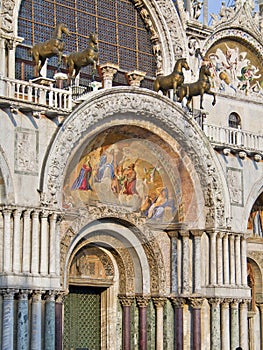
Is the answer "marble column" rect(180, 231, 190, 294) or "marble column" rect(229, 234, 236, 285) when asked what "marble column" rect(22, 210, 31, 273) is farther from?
"marble column" rect(229, 234, 236, 285)

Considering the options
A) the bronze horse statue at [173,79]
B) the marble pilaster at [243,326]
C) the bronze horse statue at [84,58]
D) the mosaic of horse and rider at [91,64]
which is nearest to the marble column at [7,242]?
the mosaic of horse and rider at [91,64]

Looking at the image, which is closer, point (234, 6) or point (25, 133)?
point (25, 133)

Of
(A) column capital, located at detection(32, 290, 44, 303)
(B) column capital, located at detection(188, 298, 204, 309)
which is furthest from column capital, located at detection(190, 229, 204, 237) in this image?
(A) column capital, located at detection(32, 290, 44, 303)

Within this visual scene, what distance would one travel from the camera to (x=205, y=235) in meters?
27.2

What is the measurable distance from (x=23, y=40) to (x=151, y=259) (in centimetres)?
697

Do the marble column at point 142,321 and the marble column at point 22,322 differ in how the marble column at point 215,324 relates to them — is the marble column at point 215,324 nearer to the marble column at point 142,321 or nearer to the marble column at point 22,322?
the marble column at point 142,321

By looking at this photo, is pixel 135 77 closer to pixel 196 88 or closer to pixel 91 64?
pixel 196 88

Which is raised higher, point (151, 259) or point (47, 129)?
point (47, 129)

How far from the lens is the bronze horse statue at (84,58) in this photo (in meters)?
24.3

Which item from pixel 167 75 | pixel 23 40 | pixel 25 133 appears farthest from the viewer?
pixel 167 75

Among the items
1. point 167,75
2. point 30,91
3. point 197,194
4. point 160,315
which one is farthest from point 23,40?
point 160,315

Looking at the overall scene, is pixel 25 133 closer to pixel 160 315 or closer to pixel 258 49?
pixel 160 315

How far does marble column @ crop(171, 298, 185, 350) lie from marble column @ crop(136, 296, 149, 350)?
82 centimetres

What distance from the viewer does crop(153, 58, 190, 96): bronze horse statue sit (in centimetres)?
2648
